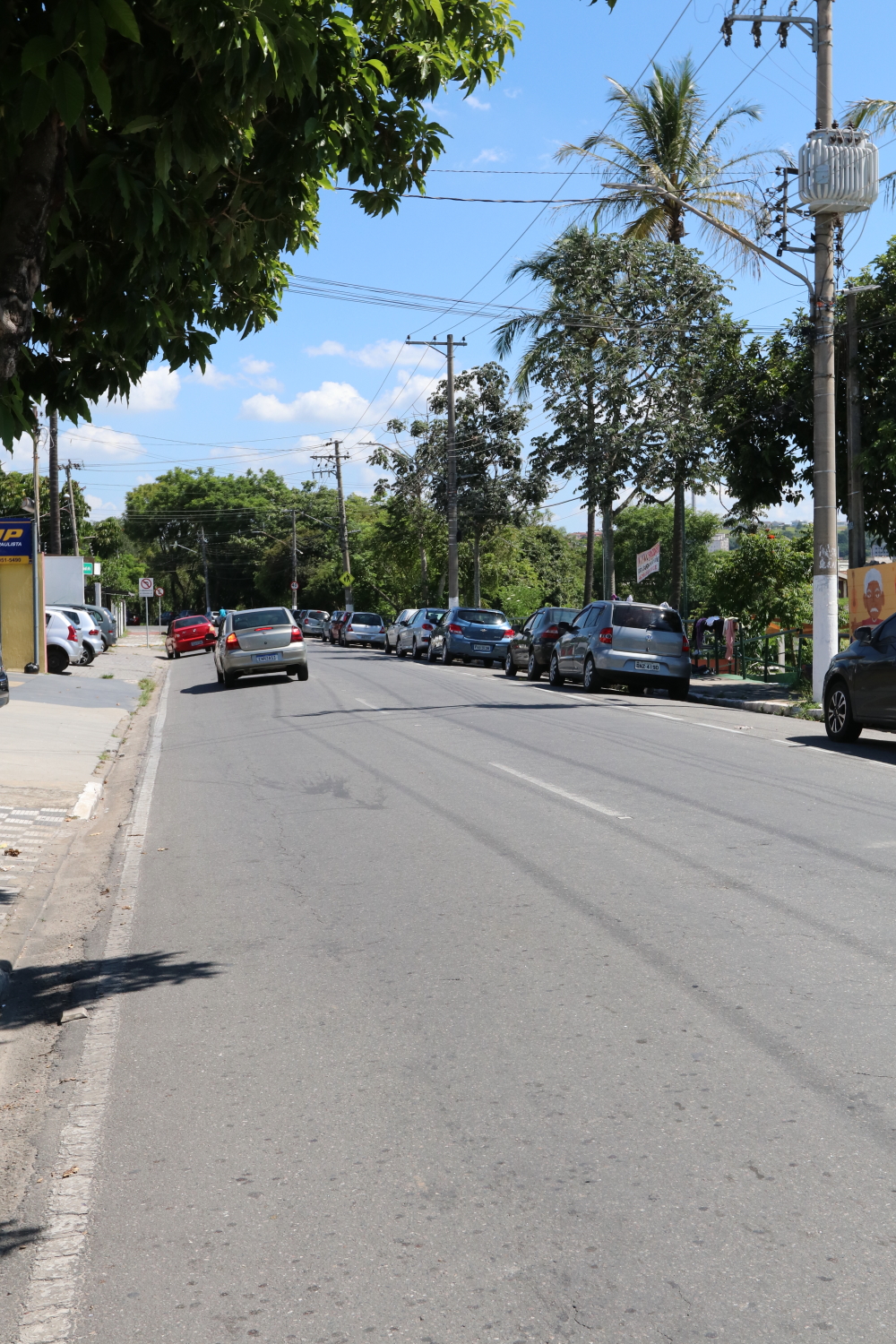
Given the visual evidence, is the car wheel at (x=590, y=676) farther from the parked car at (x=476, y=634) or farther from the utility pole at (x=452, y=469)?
the utility pole at (x=452, y=469)

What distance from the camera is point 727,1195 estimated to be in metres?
3.74

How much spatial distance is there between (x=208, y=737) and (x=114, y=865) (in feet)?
26.9

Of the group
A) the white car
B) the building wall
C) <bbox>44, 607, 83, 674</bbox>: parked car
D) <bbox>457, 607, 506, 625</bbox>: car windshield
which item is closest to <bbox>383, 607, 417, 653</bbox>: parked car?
<bbox>457, 607, 506, 625</bbox>: car windshield

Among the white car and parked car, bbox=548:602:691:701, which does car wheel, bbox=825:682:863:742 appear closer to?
parked car, bbox=548:602:691:701

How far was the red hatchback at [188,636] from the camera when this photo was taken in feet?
165

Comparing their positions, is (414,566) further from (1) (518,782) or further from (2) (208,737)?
(1) (518,782)

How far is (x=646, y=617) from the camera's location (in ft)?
74.7

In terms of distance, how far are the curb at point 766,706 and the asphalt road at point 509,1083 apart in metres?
9.33

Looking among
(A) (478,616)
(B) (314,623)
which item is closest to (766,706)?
(A) (478,616)

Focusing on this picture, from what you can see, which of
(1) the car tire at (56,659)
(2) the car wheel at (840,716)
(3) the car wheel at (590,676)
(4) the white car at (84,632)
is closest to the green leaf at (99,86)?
(2) the car wheel at (840,716)

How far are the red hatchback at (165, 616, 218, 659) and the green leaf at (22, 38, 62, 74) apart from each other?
46.3 m

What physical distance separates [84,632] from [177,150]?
108ft

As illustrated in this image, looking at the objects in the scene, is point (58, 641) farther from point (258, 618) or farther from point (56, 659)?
point (258, 618)

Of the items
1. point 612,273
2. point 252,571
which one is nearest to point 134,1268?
point 612,273
